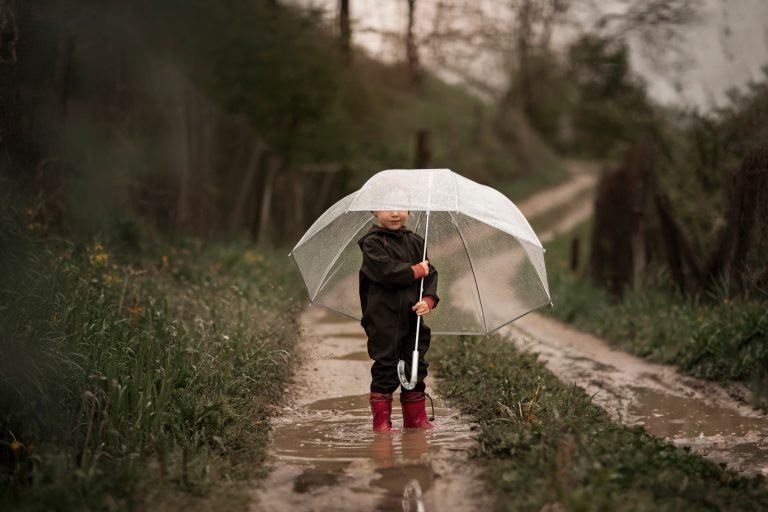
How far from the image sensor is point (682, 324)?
9.43 metres

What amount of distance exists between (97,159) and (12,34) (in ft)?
9.75

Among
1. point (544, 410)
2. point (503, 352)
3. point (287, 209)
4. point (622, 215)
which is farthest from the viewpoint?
point (287, 209)

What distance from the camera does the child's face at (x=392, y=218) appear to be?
19.7 feet

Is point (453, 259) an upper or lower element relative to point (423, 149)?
lower

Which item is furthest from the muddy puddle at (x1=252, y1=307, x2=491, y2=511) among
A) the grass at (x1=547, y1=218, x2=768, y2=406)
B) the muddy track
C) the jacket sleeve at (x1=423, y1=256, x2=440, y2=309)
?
the grass at (x1=547, y1=218, x2=768, y2=406)

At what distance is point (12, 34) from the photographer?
7.62m

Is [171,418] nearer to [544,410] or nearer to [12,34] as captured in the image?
[544,410]

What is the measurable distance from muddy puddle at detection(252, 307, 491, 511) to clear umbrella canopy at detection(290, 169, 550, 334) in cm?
76

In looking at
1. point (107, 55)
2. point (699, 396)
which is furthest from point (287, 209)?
point (699, 396)

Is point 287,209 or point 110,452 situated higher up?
point 287,209

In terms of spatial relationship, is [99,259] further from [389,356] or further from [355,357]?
[389,356]

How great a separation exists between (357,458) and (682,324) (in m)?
5.18

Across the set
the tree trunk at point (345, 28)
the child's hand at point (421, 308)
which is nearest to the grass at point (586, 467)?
the child's hand at point (421, 308)

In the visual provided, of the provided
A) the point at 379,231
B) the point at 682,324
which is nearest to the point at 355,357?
the point at 379,231
